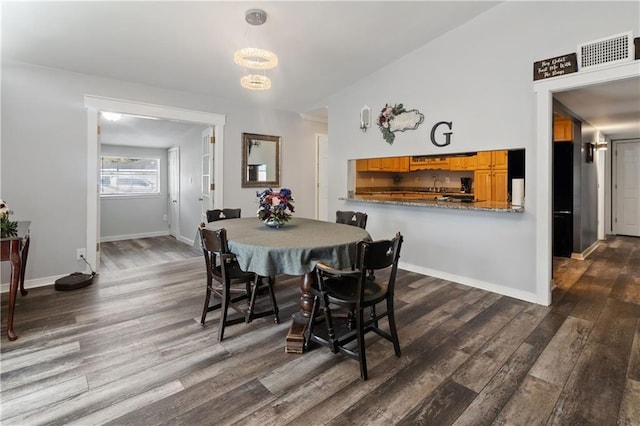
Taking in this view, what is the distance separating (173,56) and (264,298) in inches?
110

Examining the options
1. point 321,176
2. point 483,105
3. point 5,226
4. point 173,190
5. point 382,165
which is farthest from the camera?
point 173,190

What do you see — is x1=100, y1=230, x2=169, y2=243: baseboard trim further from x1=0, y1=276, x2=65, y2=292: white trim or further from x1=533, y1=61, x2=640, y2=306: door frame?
x1=533, y1=61, x2=640, y2=306: door frame

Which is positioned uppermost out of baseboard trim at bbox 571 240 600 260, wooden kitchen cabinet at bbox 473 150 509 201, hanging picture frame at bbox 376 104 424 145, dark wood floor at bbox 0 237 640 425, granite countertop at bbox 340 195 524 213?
hanging picture frame at bbox 376 104 424 145

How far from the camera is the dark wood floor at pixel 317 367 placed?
1.67m

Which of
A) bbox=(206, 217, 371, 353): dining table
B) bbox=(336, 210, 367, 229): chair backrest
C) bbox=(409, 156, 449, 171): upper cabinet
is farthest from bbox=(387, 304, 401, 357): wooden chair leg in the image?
bbox=(409, 156, 449, 171): upper cabinet

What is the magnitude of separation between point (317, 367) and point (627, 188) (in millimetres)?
8240

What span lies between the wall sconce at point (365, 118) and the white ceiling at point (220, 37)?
51 centimetres

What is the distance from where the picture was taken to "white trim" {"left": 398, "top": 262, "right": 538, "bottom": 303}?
3.25m

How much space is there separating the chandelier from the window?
504cm

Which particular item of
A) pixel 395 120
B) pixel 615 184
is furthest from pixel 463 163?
pixel 615 184

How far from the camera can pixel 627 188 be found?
688cm

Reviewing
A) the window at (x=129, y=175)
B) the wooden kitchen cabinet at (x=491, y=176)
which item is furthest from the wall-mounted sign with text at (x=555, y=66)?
the window at (x=129, y=175)

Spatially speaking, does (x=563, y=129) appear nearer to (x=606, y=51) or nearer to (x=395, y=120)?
(x=606, y=51)

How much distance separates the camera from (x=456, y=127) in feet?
12.1
